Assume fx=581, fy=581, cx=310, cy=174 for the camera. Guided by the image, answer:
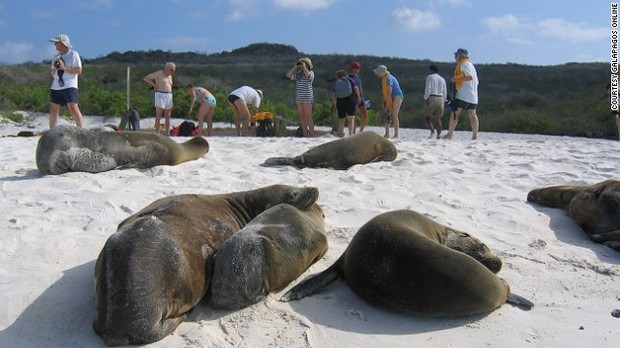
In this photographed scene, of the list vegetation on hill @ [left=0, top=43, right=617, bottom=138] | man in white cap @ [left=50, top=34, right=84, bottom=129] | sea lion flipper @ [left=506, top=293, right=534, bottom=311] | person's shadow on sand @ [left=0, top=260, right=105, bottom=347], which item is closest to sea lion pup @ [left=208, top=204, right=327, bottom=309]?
person's shadow on sand @ [left=0, top=260, right=105, bottom=347]

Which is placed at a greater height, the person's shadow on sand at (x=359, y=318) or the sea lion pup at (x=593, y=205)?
the sea lion pup at (x=593, y=205)

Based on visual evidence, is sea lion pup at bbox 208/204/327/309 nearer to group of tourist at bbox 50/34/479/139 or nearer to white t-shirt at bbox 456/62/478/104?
group of tourist at bbox 50/34/479/139

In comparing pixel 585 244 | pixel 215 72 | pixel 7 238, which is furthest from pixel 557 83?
pixel 7 238

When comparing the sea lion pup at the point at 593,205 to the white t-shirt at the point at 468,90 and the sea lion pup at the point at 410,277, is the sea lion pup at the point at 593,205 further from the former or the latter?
the white t-shirt at the point at 468,90

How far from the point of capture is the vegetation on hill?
18.9m

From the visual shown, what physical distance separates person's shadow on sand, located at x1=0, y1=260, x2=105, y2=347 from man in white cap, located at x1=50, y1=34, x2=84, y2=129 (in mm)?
5887

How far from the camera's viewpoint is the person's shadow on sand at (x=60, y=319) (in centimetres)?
325

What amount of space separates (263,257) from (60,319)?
128cm

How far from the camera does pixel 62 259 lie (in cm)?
427

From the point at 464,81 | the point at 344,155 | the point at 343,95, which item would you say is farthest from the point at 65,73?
the point at 464,81

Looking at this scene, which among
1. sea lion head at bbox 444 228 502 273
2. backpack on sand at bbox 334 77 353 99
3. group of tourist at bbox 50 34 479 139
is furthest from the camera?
backpack on sand at bbox 334 77 353 99

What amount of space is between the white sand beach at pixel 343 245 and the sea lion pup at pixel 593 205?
0.34 feet

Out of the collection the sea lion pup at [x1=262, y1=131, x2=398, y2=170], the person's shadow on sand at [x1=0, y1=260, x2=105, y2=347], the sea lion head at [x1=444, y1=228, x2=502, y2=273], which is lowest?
the person's shadow on sand at [x1=0, y1=260, x2=105, y2=347]

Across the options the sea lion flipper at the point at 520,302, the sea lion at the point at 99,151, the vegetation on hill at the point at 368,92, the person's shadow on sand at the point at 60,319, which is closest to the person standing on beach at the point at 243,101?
the sea lion at the point at 99,151
